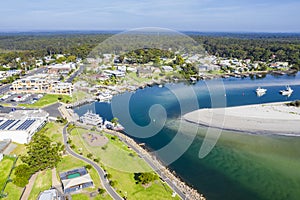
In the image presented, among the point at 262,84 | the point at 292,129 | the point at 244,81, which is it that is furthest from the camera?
the point at 244,81

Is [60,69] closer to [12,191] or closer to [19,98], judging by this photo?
[19,98]

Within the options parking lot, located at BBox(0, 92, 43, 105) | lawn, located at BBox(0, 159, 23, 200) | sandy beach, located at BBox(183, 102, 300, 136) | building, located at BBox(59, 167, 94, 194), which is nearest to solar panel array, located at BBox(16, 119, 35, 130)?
lawn, located at BBox(0, 159, 23, 200)

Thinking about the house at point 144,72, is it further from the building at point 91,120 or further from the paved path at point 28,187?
the paved path at point 28,187

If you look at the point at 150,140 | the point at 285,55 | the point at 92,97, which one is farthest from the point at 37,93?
the point at 285,55

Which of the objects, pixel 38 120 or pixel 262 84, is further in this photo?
pixel 262 84

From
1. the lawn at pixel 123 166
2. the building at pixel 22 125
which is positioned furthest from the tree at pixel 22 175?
the building at pixel 22 125

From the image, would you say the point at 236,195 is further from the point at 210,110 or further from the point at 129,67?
the point at 129,67

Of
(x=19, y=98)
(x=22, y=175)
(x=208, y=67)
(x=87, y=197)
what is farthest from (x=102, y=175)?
(x=208, y=67)
